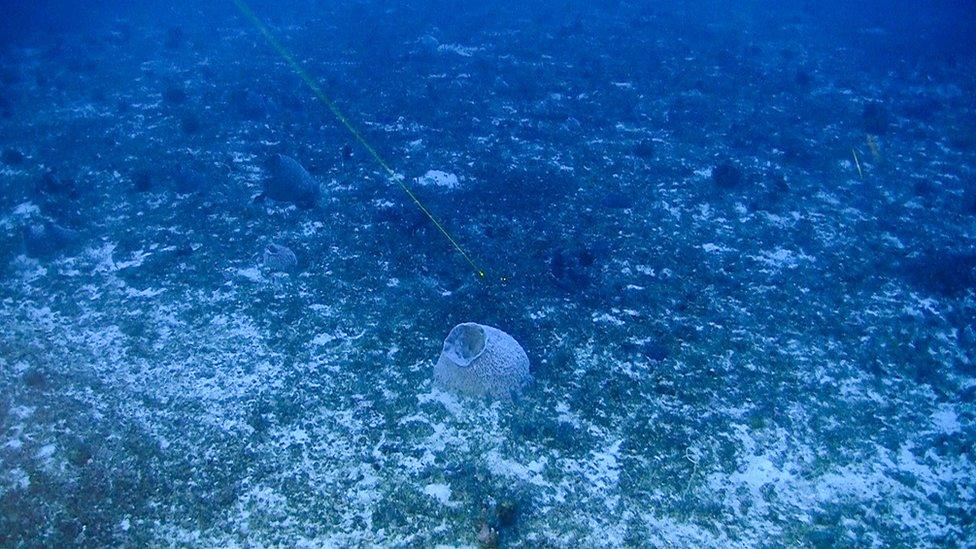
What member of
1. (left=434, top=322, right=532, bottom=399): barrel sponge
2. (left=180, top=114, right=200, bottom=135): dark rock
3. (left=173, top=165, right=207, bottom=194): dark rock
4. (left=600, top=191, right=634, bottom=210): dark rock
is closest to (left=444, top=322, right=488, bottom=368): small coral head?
(left=434, top=322, right=532, bottom=399): barrel sponge

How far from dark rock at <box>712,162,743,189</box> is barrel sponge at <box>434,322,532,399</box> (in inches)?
253

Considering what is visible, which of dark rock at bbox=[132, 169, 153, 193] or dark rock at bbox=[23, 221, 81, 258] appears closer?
dark rock at bbox=[23, 221, 81, 258]

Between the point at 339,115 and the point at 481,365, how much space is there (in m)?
8.89

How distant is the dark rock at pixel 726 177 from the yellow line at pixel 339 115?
217 inches

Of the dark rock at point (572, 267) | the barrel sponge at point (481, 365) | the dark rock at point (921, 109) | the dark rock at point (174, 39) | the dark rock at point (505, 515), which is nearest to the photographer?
the dark rock at point (505, 515)

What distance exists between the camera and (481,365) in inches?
245

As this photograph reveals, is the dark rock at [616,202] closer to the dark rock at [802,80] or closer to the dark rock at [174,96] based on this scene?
the dark rock at [802,80]

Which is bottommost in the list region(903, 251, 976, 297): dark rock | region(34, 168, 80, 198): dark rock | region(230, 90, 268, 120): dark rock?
region(34, 168, 80, 198): dark rock

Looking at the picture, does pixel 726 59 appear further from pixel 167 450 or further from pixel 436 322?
pixel 167 450

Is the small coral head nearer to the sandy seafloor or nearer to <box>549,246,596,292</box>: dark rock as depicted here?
the sandy seafloor

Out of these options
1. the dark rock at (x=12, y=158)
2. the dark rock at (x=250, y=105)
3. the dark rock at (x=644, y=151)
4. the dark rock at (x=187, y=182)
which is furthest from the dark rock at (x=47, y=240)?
the dark rock at (x=644, y=151)

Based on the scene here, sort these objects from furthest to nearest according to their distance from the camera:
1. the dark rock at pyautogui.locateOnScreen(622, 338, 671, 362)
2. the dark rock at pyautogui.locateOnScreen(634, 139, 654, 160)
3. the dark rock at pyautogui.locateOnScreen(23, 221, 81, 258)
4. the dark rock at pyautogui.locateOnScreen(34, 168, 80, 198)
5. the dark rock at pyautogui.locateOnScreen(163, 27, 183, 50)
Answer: the dark rock at pyautogui.locateOnScreen(163, 27, 183, 50), the dark rock at pyautogui.locateOnScreen(634, 139, 654, 160), the dark rock at pyautogui.locateOnScreen(34, 168, 80, 198), the dark rock at pyautogui.locateOnScreen(23, 221, 81, 258), the dark rock at pyautogui.locateOnScreen(622, 338, 671, 362)

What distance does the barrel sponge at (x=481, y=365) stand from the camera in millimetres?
6250

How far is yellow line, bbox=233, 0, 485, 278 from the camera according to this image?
896 cm
